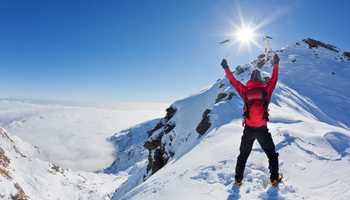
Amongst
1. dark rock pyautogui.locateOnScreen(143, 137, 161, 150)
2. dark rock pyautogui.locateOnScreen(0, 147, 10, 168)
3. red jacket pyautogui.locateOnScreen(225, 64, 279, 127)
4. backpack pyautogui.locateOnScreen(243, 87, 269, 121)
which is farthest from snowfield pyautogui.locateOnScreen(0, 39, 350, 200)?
dark rock pyautogui.locateOnScreen(0, 147, 10, 168)

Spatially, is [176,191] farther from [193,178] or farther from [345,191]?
[345,191]

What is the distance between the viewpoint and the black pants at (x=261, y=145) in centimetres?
872

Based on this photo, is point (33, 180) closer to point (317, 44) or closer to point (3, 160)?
point (3, 160)

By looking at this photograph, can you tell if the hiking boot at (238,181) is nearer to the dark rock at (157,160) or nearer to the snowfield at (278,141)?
the snowfield at (278,141)

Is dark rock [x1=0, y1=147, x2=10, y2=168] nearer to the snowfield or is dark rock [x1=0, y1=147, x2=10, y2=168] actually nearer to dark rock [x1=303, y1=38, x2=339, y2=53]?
the snowfield

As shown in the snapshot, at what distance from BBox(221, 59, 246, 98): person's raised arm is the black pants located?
1.03 m

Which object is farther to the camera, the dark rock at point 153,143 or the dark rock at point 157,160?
the dark rock at point 153,143

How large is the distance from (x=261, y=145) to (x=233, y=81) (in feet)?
6.27

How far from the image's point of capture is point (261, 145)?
8867mm

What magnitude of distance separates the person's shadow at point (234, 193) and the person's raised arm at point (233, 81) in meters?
2.63

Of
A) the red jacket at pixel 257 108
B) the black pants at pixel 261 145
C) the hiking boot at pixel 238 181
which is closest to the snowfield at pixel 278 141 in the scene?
the hiking boot at pixel 238 181

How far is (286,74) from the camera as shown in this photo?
38.2m

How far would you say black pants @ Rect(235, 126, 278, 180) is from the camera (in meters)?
8.72

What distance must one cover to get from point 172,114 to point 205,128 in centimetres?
1853
